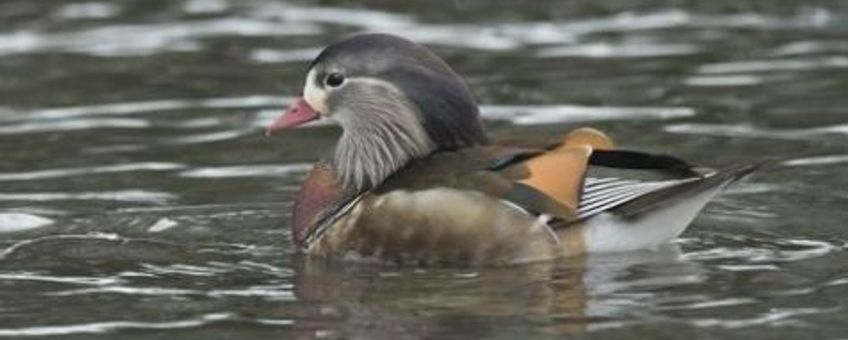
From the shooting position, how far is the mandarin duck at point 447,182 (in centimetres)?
950

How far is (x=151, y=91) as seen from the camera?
14.3 metres

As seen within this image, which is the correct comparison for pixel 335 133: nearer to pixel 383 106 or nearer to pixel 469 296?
pixel 383 106

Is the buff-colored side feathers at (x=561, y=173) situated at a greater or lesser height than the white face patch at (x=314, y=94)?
lesser

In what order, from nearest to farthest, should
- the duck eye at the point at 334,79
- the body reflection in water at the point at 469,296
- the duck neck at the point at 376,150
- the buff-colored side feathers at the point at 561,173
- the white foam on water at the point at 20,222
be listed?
the body reflection in water at the point at 469,296, the buff-colored side feathers at the point at 561,173, the duck neck at the point at 376,150, the duck eye at the point at 334,79, the white foam on water at the point at 20,222

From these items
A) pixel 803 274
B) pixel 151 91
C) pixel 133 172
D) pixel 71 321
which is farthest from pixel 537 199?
pixel 151 91

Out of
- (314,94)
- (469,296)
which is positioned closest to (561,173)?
(469,296)

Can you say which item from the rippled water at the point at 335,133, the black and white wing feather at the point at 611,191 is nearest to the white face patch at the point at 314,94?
the rippled water at the point at 335,133

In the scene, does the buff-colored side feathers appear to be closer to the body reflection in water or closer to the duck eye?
the body reflection in water

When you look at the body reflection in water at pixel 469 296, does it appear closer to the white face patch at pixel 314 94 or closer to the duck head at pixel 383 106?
the duck head at pixel 383 106

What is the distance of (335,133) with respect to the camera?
1321cm

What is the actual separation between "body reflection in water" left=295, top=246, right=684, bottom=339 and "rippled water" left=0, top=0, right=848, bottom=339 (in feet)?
0.05

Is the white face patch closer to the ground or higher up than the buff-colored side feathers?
higher up

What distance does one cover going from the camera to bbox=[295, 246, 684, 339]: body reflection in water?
8633mm

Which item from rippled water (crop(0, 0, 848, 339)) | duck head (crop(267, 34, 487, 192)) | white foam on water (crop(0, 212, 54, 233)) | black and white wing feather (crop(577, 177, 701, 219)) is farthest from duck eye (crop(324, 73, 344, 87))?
white foam on water (crop(0, 212, 54, 233))
